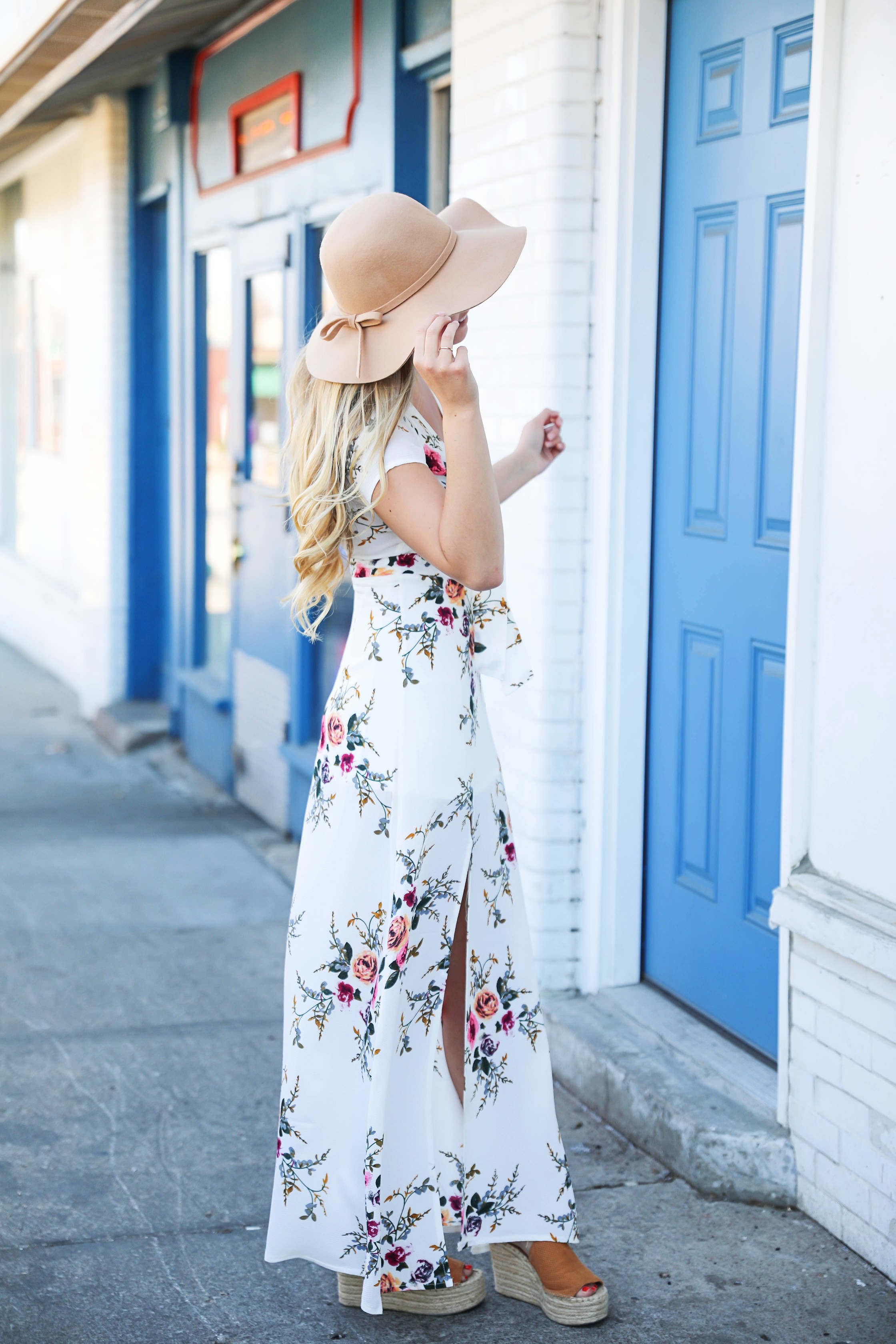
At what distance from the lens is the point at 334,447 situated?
96.3 inches

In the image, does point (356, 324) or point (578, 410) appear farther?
point (578, 410)

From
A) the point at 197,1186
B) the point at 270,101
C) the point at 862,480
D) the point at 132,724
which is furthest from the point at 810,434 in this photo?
the point at 132,724

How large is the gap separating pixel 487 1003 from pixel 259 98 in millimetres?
4498

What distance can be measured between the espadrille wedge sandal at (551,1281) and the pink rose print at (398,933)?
0.65m

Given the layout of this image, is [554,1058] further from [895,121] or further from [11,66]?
[11,66]

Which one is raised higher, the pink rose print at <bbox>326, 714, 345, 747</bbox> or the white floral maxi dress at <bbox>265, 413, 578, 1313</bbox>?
the pink rose print at <bbox>326, 714, 345, 747</bbox>

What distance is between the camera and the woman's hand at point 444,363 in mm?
2248

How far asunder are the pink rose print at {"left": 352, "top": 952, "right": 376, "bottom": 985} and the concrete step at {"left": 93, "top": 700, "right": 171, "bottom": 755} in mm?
5306

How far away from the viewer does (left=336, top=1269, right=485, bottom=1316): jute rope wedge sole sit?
2.69 meters

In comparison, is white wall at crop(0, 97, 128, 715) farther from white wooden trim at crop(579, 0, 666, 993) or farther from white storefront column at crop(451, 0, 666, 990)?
white wooden trim at crop(579, 0, 666, 993)

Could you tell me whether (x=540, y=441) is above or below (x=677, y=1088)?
above

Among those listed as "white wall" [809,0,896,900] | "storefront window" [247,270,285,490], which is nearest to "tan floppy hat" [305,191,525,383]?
"white wall" [809,0,896,900]

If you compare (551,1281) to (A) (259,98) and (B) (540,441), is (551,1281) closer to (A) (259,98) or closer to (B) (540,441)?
(B) (540,441)

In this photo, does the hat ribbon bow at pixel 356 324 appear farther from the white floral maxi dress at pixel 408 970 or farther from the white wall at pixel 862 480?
the white wall at pixel 862 480
